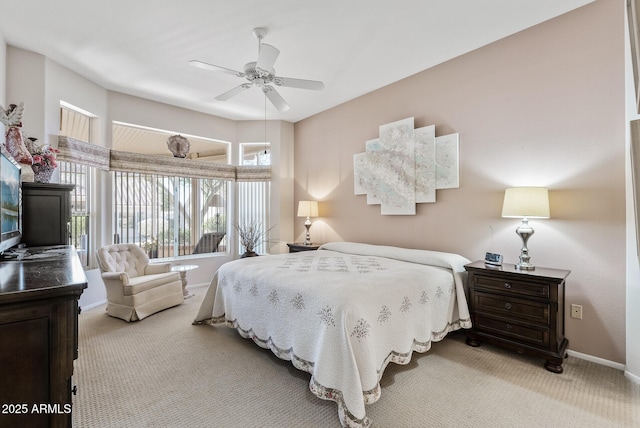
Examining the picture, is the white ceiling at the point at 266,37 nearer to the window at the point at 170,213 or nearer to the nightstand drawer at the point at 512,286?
the window at the point at 170,213

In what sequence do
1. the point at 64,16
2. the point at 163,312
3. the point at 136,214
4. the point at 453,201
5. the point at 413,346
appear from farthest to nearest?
the point at 136,214 < the point at 163,312 < the point at 453,201 < the point at 64,16 < the point at 413,346

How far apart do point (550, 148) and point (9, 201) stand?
4.19 metres

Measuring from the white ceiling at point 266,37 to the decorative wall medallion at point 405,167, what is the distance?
2.55ft

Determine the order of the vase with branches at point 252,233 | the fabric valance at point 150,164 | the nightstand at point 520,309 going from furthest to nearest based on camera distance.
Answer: the vase with branches at point 252,233 → the fabric valance at point 150,164 → the nightstand at point 520,309

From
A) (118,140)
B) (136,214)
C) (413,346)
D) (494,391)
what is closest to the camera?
(494,391)

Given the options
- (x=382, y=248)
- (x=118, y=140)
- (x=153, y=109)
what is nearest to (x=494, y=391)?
(x=382, y=248)

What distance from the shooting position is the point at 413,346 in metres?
2.27

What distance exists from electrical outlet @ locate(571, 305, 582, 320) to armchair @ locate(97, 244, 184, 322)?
429 centimetres

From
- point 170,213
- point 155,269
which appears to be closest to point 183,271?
point 155,269

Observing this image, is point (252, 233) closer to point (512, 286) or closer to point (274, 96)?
point (274, 96)

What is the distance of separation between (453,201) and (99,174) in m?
4.66

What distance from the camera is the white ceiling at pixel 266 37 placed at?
245 cm

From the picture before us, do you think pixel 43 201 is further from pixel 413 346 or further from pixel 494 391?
pixel 494 391

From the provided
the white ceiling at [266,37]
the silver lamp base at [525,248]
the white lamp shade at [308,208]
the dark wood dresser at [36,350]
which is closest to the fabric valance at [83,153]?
the white ceiling at [266,37]
